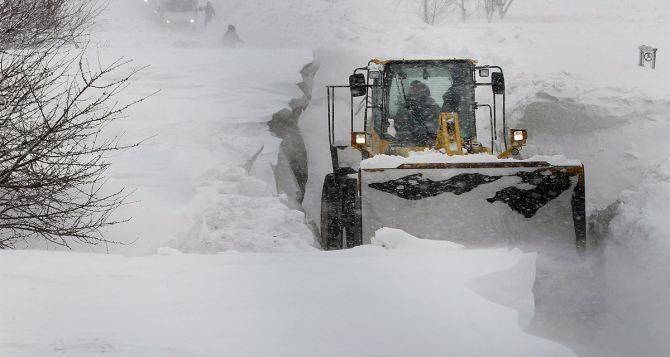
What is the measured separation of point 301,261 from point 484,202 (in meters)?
2.58

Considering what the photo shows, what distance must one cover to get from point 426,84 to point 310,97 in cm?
760

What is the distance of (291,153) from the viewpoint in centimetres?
1275

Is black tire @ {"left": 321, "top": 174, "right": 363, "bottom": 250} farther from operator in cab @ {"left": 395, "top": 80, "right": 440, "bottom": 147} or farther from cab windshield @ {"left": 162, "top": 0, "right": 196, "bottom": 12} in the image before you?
cab windshield @ {"left": 162, "top": 0, "right": 196, "bottom": 12}

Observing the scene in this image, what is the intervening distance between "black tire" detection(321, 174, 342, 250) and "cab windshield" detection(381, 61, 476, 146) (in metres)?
0.92

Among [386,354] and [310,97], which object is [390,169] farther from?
[310,97]

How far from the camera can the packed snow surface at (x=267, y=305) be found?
3316 mm

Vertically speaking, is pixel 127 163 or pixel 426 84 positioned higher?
pixel 426 84

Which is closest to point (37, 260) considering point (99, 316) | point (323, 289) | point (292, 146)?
point (99, 316)

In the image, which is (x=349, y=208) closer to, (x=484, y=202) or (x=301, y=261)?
(x=484, y=202)

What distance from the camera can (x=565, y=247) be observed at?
707 centimetres

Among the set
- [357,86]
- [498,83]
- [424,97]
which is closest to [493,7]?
[424,97]

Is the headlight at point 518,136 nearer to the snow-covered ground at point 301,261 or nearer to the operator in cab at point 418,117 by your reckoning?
the operator in cab at point 418,117

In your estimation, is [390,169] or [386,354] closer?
[386,354]

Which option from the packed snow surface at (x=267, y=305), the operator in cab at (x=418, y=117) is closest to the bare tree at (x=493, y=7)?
the operator in cab at (x=418, y=117)
